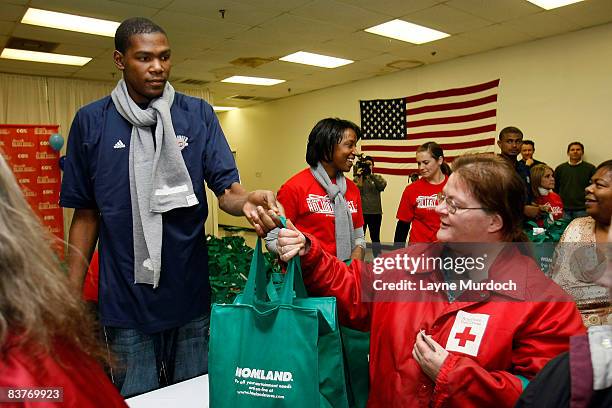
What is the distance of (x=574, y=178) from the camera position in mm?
6949

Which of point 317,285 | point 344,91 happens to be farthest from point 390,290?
point 344,91

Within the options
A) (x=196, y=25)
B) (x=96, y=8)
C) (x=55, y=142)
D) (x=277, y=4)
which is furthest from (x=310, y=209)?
(x=55, y=142)

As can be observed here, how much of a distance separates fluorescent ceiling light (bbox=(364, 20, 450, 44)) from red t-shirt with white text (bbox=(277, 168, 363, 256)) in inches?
170

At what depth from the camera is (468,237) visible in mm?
1407

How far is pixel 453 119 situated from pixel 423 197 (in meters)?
4.81

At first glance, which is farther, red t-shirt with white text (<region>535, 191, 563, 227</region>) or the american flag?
the american flag

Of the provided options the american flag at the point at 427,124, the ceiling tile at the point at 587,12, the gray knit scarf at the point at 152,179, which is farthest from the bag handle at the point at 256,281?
the american flag at the point at 427,124

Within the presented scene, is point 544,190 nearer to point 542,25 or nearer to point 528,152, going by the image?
point 528,152

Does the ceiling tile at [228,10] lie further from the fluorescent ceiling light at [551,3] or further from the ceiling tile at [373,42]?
the fluorescent ceiling light at [551,3]

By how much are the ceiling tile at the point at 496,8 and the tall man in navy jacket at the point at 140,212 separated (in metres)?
5.02

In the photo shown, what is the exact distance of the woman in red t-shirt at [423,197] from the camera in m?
4.19

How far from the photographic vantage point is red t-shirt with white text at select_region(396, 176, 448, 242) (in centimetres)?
415

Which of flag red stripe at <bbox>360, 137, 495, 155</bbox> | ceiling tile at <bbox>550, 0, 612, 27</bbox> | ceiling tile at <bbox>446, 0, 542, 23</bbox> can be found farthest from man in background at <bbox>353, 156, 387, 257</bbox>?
ceiling tile at <bbox>550, 0, 612, 27</bbox>

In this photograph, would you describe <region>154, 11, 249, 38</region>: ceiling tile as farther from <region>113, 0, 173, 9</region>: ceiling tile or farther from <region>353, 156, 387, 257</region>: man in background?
<region>353, 156, 387, 257</region>: man in background
